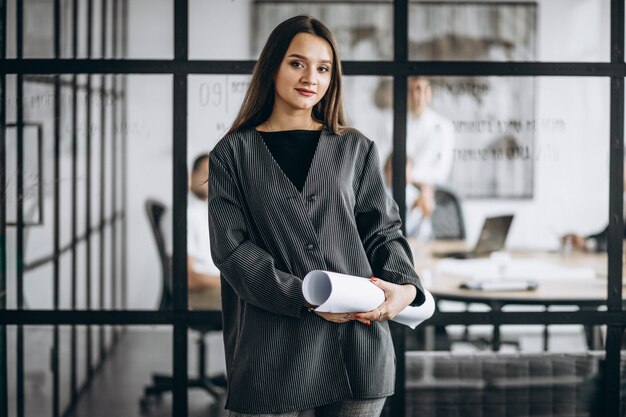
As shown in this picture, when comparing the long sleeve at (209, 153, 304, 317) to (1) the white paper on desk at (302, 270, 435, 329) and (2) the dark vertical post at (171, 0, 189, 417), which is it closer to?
(1) the white paper on desk at (302, 270, 435, 329)

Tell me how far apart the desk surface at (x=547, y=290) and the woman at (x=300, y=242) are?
1.26m

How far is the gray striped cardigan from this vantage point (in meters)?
1.85

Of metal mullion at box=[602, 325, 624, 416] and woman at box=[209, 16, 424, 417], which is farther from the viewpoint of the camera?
metal mullion at box=[602, 325, 624, 416]

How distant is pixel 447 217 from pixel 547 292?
3.99 feet

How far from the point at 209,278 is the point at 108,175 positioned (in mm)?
605

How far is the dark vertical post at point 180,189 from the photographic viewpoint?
2.78 metres

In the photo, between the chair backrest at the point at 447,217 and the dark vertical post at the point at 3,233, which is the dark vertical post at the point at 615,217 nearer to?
the chair backrest at the point at 447,217

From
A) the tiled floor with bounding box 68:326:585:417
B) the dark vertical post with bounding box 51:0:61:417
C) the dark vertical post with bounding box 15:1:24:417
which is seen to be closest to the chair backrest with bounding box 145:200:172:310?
the tiled floor with bounding box 68:326:585:417

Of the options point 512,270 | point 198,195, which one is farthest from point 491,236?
point 198,195

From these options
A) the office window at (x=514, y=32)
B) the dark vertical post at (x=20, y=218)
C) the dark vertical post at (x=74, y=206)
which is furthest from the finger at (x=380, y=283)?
the dark vertical post at (x=20, y=218)

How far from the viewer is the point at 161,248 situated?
356 cm

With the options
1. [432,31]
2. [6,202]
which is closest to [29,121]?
[6,202]

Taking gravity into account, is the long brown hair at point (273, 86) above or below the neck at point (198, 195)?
above

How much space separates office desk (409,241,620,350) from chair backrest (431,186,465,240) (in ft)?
1.82
